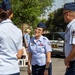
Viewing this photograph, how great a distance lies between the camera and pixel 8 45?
411 cm

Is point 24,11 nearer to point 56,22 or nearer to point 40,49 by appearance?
point 40,49

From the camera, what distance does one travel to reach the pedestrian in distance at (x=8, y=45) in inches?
161

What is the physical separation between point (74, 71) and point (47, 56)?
1986mm

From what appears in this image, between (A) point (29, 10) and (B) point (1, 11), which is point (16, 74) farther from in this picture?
(A) point (29, 10)

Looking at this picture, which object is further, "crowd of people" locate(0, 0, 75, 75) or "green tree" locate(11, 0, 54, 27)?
"green tree" locate(11, 0, 54, 27)

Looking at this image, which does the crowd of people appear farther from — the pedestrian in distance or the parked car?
the parked car

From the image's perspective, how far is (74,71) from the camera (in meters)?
4.68

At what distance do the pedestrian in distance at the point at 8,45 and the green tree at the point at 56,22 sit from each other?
5499cm

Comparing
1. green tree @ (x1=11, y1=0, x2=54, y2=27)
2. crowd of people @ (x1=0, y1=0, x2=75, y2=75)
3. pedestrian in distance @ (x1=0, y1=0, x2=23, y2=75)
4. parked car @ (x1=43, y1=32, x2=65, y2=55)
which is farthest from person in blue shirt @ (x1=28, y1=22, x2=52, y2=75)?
parked car @ (x1=43, y1=32, x2=65, y2=55)

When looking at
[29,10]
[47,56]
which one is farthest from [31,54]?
[29,10]

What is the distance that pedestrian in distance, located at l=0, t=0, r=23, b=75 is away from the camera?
409 cm

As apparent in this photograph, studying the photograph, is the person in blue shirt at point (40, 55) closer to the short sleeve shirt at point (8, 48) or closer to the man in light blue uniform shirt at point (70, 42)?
the man in light blue uniform shirt at point (70, 42)

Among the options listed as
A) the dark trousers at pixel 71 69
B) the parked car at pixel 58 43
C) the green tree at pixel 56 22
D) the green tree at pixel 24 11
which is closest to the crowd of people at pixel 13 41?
the dark trousers at pixel 71 69

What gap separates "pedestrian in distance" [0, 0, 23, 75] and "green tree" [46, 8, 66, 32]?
55.0m
